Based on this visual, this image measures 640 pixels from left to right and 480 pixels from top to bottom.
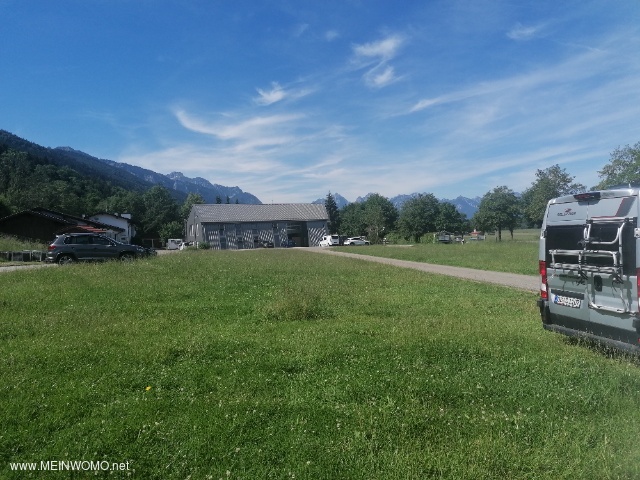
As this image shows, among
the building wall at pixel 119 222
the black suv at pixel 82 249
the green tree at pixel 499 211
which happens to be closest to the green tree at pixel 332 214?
the green tree at pixel 499 211

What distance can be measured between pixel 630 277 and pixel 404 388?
3.12 m

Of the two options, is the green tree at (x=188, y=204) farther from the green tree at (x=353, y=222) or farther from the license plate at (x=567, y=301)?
the license plate at (x=567, y=301)

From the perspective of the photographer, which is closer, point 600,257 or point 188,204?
point 600,257

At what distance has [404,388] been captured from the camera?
4.45 m

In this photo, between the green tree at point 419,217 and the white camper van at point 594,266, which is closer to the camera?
the white camper van at point 594,266

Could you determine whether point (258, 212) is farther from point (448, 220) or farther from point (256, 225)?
point (448, 220)

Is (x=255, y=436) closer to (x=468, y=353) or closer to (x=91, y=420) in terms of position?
(x=91, y=420)

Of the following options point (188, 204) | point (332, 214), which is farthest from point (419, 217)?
point (188, 204)

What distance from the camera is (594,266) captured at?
5.39 metres

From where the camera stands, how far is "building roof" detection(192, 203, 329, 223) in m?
73.2

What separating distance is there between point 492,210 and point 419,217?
13388mm

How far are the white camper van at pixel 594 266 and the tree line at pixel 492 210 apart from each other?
151 feet

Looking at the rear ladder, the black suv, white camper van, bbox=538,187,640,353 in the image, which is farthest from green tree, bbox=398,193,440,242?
the rear ladder

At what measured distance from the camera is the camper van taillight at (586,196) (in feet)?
18.1
